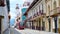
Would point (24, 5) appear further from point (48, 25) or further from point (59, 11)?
point (59, 11)

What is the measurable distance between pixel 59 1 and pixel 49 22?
23.1 ft

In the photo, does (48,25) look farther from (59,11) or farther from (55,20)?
(59,11)

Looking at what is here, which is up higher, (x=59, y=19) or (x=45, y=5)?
(x=45, y=5)

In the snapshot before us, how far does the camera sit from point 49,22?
101ft

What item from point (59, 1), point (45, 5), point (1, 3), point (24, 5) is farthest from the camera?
point (24, 5)

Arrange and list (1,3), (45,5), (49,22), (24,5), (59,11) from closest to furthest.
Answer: (1,3) → (59,11) → (49,22) → (45,5) → (24,5)

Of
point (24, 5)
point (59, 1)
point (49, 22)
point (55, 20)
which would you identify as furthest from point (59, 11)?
point (24, 5)

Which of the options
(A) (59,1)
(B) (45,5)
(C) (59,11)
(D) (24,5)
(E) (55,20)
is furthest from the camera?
(D) (24,5)

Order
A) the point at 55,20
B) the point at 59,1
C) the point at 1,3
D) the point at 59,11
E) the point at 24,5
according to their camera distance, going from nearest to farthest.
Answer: the point at 1,3 < the point at 59,11 < the point at 59,1 < the point at 55,20 < the point at 24,5

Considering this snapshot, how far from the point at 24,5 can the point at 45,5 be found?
4622cm

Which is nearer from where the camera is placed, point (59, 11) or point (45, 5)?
point (59, 11)

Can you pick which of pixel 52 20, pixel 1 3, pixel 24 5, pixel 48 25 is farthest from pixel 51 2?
pixel 24 5

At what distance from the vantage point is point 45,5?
3272 cm

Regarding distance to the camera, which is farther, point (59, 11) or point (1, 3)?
point (59, 11)
